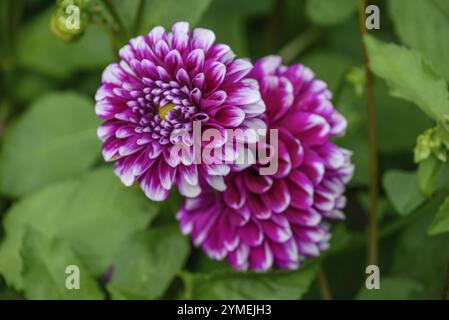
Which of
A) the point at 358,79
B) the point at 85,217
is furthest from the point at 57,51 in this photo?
the point at 358,79

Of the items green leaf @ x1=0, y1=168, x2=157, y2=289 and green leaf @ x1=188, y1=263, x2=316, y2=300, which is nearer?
green leaf @ x1=188, y1=263, x2=316, y2=300

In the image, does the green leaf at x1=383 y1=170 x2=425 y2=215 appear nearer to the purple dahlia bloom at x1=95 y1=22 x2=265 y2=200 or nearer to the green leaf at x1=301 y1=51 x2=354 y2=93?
the purple dahlia bloom at x1=95 y1=22 x2=265 y2=200

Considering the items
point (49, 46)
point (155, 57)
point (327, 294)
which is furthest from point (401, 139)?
point (49, 46)

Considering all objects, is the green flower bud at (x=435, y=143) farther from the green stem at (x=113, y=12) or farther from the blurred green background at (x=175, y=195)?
the green stem at (x=113, y=12)

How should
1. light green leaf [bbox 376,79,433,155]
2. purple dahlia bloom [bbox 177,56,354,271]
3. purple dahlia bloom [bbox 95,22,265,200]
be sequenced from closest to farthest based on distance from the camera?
purple dahlia bloom [bbox 95,22,265,200] → purple dahlia bloom [bbox 177,56,354,271] → light green leaf [bbox 376,79,433,155]

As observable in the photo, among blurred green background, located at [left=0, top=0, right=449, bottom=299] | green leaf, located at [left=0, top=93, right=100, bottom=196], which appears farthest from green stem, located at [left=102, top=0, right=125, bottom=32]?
green leaf, located at [left=0, top=93, right=100, bottom=196]

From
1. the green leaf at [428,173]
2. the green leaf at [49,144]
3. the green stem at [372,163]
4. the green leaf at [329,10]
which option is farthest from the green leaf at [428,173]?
the green leaf at [49,144]

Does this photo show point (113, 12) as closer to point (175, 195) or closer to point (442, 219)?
point (175, 195)
